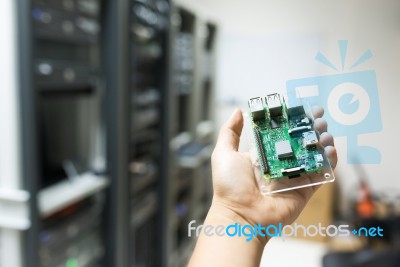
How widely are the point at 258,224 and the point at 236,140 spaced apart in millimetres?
116

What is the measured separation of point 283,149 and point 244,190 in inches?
2.9

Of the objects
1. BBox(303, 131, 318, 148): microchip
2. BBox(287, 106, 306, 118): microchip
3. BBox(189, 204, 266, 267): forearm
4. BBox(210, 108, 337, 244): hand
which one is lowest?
BBox(189, 204, 266, 267): forearm

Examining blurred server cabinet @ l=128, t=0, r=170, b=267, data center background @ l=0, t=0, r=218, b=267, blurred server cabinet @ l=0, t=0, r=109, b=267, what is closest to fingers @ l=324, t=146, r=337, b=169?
data center background @ l=0, t=0, r=218, b=267

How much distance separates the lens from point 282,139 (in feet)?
1.52

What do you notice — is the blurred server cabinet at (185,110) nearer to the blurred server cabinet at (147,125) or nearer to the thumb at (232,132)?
the blurred server cabinet at (147,125)

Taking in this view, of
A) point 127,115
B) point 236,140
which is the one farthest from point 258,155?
point 127,115

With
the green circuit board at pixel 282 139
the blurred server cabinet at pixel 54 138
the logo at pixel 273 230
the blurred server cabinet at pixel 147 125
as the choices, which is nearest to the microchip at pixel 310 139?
the green circuit board at pixel 282 139

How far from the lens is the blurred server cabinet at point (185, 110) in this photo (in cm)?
145

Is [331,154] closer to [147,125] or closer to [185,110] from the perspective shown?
[147,125]

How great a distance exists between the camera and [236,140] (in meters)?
0.48

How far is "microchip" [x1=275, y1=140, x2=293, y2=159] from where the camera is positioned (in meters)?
0.46

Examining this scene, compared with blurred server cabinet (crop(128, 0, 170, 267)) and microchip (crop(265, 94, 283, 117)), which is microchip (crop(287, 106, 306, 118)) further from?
blurred server cabinet (crop(128, 0, 170, 267))

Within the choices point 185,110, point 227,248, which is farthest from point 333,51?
point 185,110

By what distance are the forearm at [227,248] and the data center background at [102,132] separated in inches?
4.6
